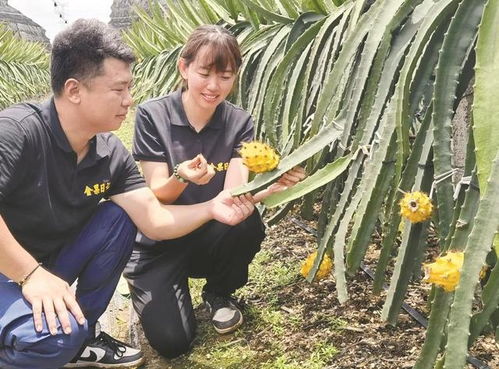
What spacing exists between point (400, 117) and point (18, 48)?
1413cm

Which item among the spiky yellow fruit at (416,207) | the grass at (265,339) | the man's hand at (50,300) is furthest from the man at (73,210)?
the spiky yellow fruit at (416,207)

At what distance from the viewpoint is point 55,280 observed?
1346 mm

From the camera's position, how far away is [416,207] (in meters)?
1.09

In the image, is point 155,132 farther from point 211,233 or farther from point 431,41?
point 431,41

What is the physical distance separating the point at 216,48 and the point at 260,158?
1.68 feet

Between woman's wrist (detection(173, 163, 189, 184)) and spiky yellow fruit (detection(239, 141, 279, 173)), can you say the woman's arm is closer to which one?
woman's wrist (detection(173, 163, 189, 184))

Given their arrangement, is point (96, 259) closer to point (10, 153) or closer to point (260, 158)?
point (10, 153)

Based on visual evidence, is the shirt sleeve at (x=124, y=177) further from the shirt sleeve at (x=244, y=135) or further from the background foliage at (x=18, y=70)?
the background foliage at (x=18, y=70)

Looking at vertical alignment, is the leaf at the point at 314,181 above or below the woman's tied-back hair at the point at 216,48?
below

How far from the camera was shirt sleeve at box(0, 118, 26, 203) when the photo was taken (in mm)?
1312

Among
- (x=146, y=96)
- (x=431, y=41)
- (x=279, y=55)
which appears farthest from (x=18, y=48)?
(x=431, y=41)

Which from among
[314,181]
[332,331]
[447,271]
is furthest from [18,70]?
[447,271]

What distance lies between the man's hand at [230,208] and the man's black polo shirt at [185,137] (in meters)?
0.23

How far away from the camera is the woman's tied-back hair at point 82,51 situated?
1392mm
